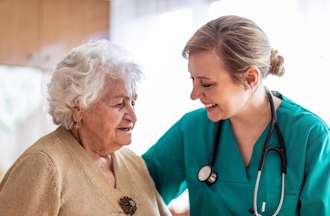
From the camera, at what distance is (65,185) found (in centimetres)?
143

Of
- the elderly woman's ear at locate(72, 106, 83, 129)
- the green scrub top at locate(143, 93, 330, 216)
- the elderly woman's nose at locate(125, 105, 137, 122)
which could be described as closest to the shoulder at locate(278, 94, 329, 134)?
the green scrub top at locate(143, 93, 330, 216)

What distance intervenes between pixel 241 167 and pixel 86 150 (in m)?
0.49

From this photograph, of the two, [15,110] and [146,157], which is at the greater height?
[146,157]

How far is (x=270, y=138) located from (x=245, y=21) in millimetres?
365

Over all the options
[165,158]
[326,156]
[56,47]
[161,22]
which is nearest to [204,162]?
[165,158]

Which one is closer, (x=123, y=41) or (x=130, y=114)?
(x=130, y=114)

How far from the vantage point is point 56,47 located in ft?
11.1

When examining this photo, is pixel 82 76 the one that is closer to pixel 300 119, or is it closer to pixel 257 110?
pixel 257 110

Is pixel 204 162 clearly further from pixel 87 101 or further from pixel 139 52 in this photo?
pixel 139 52

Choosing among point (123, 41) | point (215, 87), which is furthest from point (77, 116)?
point (123, 41)

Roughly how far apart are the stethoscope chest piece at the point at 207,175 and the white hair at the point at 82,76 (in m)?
0.38

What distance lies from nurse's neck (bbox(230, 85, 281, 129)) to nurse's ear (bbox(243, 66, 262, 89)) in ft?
0.15

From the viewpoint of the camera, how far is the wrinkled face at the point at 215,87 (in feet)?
4.75

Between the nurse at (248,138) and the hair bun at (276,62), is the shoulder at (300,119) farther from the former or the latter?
the hair bun at (276,62)
